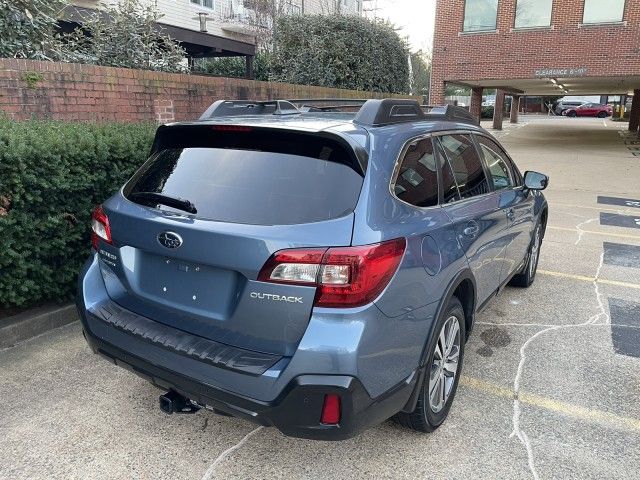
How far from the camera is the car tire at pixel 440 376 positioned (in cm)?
258

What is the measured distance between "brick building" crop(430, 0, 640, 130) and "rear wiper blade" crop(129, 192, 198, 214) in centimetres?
1769

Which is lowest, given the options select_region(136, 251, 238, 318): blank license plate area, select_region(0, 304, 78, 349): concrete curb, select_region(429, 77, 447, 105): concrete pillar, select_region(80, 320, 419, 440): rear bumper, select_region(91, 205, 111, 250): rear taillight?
select_region(0, 304, 78, 349): concrete curb

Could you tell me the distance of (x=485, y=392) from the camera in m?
3.21

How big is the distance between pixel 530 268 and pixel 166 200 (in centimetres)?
370

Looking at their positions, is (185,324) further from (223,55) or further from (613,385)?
(223,55)

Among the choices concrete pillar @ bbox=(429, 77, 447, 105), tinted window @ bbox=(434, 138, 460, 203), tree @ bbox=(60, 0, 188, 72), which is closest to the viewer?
tinted window @ bbox=(434, 138, 460, 203)

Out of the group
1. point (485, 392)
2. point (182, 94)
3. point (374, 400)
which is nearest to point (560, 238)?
point (485, 392)

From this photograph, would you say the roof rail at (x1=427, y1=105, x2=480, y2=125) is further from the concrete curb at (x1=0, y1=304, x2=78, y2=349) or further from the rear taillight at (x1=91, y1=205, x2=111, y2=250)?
the concrete curb at (x1=0, y1=304, x2=78, y2=349)

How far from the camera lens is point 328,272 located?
2.07 m

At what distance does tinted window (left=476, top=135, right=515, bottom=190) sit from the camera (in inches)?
149

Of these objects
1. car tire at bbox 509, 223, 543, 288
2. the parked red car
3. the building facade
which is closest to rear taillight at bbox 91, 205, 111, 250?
car tire at bbox 509, 223, 543, 288

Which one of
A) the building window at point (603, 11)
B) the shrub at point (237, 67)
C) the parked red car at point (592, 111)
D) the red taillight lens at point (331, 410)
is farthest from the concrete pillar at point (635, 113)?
the red taillight lens at point (331, 410)

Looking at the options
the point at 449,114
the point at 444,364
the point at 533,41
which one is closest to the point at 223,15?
the point at 533,41

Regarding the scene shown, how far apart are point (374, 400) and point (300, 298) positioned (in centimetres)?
53
